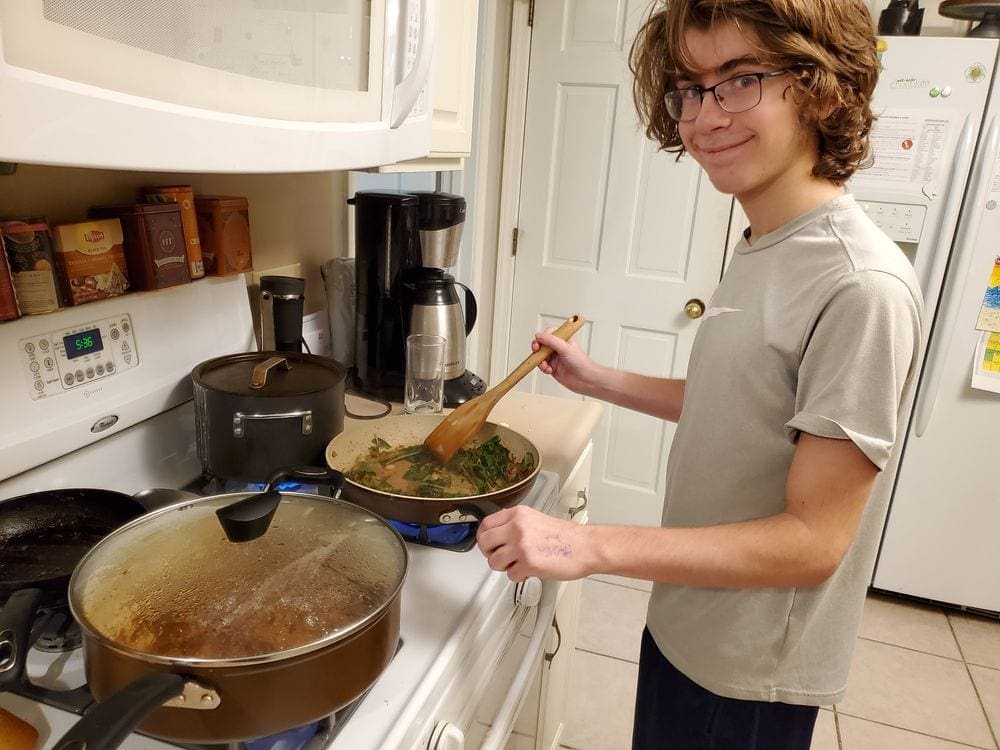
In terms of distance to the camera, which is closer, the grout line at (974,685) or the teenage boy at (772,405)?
the teenage boy at (772,405)

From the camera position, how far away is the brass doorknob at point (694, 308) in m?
2.42

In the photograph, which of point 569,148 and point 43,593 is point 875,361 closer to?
point 43,593

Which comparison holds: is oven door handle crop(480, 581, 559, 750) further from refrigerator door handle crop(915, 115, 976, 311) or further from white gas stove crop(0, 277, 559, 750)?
refrigerator door handle crop(915, 115, 976, 311)

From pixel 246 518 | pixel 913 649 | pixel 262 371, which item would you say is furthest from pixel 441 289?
pixel 913 649

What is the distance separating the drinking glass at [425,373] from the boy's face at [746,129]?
2.12 feet

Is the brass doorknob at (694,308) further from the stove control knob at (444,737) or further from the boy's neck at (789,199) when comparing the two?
the stove control knob at (444,737)

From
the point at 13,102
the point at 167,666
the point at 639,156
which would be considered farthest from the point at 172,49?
the point at 639,156

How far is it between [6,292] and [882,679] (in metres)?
2.30

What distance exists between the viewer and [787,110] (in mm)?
795

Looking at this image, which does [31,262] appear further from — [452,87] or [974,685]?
[974,685]

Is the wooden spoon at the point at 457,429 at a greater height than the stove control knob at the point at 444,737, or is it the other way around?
the wooden spoon at the point at 457,429

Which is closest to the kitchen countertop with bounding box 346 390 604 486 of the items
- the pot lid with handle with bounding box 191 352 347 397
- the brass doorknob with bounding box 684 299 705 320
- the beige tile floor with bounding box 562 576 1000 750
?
the pot lid with handle with bounding box 191 352 347 397

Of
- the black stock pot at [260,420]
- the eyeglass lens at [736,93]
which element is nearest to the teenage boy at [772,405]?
the eyeglass lens at [736,93]

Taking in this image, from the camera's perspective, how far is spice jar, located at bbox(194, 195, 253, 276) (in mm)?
1107
